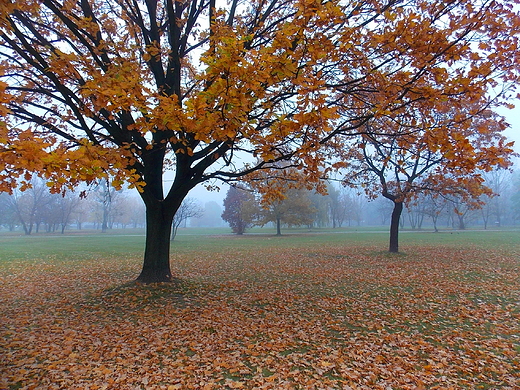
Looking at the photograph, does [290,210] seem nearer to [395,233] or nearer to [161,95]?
[395,233]

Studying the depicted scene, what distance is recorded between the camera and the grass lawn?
12.0 feet

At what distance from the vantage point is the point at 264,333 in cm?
507

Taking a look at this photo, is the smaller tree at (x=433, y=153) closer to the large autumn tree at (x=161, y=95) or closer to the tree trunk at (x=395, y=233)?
the tree trunk at (x=395, y=233)

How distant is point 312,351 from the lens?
4.38 meters

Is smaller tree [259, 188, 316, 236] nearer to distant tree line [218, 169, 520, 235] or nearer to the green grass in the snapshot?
distant tree line [218, 169, 520, 235]

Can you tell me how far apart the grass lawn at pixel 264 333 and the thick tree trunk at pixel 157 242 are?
1.64 ft

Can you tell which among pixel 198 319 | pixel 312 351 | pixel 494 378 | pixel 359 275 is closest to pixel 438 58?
pixel 494 378

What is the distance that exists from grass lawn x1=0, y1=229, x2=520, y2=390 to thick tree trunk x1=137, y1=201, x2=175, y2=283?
0.50 metres

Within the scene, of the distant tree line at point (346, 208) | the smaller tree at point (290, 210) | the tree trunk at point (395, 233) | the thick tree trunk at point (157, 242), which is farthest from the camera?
the smaller tree at point (290, 210)

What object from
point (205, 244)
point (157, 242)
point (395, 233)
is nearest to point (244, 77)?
point (157, 242)

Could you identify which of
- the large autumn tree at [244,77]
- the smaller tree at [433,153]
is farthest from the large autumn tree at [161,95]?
the smaller tree at [433,153]

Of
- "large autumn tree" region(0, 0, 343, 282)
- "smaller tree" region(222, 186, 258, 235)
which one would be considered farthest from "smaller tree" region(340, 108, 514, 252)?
"smaller tree" region(222, 186, 258, 235)

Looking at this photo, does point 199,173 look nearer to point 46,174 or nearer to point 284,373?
point 46,174

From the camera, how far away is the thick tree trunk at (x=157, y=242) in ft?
25.5
